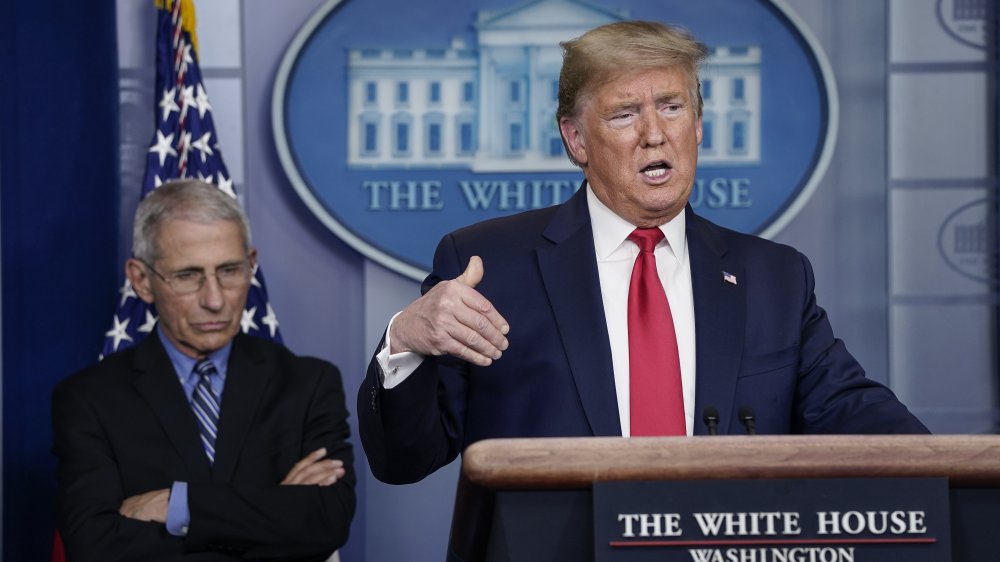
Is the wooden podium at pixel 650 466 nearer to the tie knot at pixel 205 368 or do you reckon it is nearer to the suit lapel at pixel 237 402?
the suit lapel at pixel 237 402

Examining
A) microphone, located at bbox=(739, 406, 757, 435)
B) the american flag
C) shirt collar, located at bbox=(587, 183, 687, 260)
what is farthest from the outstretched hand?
the american flag

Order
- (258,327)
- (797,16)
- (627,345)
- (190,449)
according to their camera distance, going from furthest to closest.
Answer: (797,16) → (258,327) → (190,449) → (627,345)

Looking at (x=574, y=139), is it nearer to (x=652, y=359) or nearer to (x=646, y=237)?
(x=646, y=237)

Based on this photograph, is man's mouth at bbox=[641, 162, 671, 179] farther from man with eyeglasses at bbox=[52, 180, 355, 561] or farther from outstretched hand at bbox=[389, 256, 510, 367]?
man with eyeglasses at bbox=[52, 180, 355, 561]

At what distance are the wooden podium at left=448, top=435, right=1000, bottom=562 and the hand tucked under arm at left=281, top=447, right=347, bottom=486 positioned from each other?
1.64m

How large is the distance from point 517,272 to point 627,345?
0.73 feet

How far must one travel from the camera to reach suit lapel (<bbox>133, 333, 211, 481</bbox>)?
108 inches

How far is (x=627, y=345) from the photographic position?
1.82m

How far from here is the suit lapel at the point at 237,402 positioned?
2.75 metres

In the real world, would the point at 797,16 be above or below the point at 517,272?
above

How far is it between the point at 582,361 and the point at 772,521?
2.26 ft

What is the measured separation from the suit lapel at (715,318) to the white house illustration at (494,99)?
5.30 ft

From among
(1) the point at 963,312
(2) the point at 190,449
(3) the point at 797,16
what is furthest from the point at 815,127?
(2) the point at 190,449

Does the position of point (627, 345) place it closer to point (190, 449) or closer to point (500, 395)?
point (500, 395)
